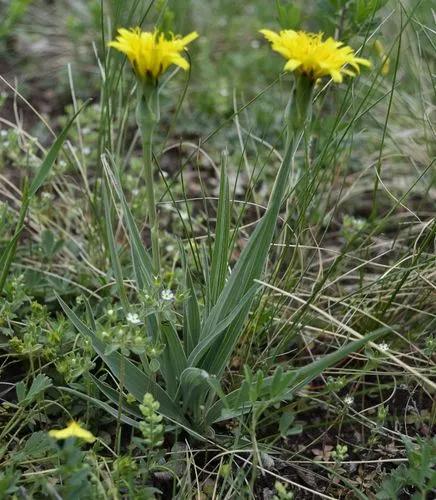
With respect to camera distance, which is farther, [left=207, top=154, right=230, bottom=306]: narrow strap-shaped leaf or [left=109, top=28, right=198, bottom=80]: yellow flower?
[left=207, top=154, right=230, bottom=306]: narrow strap-shaped leaf

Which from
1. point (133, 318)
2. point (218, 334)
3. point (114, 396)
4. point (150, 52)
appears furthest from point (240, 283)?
point (150, 52)

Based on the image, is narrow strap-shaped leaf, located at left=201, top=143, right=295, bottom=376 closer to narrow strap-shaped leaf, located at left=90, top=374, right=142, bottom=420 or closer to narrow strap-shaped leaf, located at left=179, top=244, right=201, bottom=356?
narrow strap-shaped leaf, located at left=179, top=244, right=201, bottom=356

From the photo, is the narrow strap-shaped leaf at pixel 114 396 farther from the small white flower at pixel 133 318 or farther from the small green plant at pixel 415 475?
the small green plant at pixel 415 475

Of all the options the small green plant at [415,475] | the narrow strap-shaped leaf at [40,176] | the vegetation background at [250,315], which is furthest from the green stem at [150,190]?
the small green plant at [415,475]

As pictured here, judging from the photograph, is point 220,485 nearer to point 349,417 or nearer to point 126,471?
point 126,471

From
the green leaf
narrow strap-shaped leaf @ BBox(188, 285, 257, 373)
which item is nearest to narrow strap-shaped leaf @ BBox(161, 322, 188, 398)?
narrow strap-shaped leaf @ BBox(188, 285, 257, 373)

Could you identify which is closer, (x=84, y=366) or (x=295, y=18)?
(x=84, y=366)

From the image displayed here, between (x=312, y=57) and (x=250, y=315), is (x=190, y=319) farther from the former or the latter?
(x=312, y=57)

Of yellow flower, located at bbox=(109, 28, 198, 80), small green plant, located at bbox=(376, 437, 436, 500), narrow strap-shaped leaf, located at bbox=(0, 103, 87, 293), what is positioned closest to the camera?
yellow flower, located at bbox=(109, 28, 198, 80)

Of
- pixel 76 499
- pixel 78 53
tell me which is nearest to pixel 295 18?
pixel 78 53
